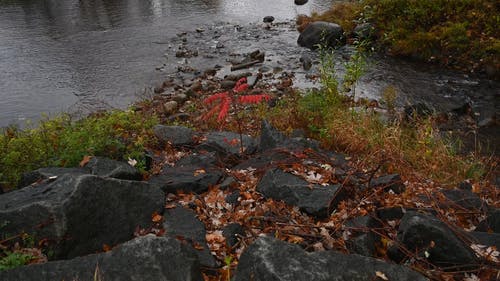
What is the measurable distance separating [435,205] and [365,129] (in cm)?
333

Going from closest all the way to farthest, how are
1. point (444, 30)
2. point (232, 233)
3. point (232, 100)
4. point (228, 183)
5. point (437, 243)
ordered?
point (437, 243) < point (232, 233) < point (228, 183) < point (232, 100) < point (444, 30)

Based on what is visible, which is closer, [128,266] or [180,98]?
[128,266]

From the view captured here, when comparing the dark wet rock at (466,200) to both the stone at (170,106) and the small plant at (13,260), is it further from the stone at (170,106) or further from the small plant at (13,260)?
the stone at (170,106)

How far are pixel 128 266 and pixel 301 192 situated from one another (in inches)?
90.2

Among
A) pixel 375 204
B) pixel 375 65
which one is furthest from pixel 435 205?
pixel 375 65

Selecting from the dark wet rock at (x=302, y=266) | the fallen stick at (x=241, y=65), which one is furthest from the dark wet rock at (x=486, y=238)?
the fallen stick at (x=241, y=65)

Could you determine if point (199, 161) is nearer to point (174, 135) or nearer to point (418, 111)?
point (174, 135)

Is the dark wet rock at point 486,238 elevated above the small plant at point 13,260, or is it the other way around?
the small plant at point 13,260

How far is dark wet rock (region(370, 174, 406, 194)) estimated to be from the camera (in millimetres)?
5148

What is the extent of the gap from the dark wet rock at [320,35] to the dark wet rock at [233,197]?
12.8 metres

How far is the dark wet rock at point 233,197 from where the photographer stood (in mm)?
5102

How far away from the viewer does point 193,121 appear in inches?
402

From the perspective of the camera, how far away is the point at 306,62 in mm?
15539

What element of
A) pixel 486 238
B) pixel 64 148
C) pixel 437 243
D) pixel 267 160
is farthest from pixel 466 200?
pixel 64 148
